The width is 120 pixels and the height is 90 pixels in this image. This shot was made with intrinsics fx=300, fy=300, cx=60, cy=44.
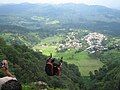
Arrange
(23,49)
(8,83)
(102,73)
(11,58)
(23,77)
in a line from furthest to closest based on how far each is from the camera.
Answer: (102,73) < (23,49) < (11,58) < (23,77) < (8,83)

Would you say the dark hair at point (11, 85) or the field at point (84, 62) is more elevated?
the dark hair at point (11, 85)

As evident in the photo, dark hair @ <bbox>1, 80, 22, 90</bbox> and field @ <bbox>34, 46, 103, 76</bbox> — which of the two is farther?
field @ <bbox>34, 46, 103, 76</bbox>

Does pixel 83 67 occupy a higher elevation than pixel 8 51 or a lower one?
lower

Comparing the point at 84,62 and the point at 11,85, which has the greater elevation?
the point at 11,85

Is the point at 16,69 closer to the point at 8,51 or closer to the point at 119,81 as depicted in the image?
the point at 8,51

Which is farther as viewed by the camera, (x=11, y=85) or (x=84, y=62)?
(x=84, y=62)

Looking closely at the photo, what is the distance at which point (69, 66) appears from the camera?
118m

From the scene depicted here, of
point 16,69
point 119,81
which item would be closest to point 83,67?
point 119,81

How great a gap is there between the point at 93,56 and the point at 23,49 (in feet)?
226

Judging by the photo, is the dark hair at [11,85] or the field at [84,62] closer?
the dark hair at [11,85]

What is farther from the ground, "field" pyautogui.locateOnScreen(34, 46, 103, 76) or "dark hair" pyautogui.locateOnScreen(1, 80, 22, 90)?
"dark hair" pyautogui.locateOnScreen(1, 80, 22, 90)

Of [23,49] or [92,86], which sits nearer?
[92,86]

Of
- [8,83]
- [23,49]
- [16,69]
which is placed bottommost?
[23,49]

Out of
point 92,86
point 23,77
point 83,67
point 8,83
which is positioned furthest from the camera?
point 83,67
